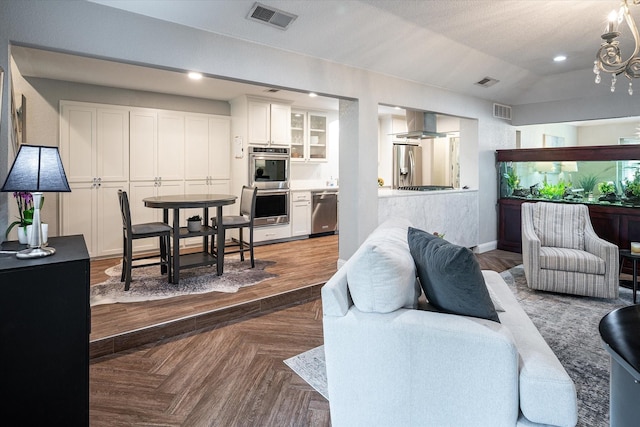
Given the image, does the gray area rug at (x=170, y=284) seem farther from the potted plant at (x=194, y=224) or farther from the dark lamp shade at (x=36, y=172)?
the dark lamp shade at (x=36, y=172)

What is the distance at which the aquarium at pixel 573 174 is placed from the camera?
15.1 feet

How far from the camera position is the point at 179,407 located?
1998mm

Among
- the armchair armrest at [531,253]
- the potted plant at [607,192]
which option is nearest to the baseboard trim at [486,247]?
the potted plant at [607,192]

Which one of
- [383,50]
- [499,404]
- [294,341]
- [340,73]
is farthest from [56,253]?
[383,50]

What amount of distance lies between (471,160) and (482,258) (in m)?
1.57

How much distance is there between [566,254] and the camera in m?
3.76

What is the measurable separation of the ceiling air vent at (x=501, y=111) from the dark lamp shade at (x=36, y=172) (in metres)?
6.06

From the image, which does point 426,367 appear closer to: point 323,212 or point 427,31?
point 427,31

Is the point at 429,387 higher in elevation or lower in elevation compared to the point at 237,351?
higher

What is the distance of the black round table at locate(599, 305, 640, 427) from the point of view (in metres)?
1.08

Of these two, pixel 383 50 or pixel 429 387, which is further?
pixel 383 50

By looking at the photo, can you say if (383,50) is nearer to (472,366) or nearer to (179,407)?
(472,366)

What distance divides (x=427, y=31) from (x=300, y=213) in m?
3.62

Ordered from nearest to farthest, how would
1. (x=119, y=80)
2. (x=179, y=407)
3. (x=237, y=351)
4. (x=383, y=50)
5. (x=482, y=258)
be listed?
1. (x=179, y=407)
2. (x=237, y=351)
3. (x=383, y=50)
4. (x=119, y=80)
5. (x=482, y=258)
